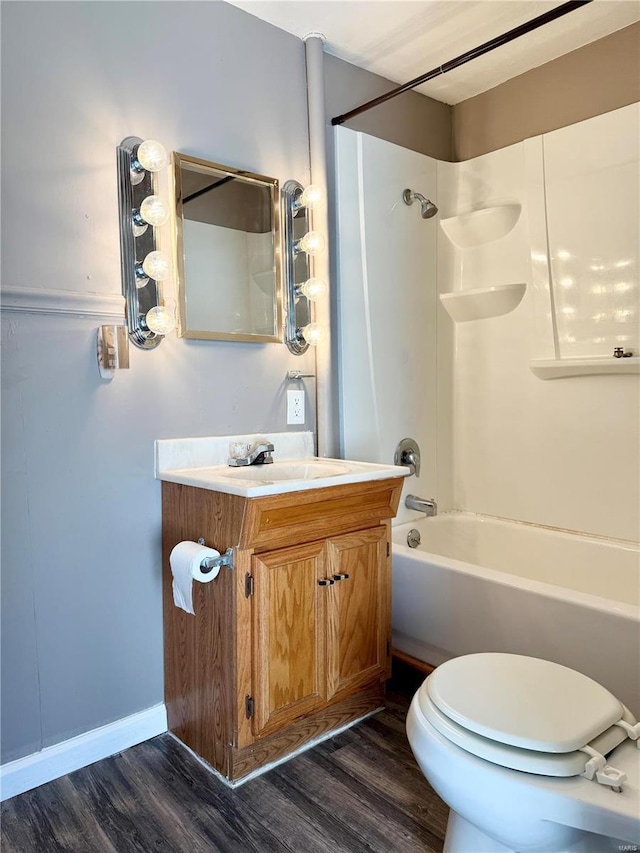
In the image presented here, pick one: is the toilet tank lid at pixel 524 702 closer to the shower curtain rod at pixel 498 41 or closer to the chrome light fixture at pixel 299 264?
the chrome light fixture at pixel 299 264

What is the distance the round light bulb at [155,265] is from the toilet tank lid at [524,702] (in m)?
1.39

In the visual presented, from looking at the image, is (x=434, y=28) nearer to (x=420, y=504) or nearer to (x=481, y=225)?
(x=481, y=225)

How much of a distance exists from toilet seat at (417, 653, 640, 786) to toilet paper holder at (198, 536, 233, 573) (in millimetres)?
633

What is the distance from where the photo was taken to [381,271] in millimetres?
2559

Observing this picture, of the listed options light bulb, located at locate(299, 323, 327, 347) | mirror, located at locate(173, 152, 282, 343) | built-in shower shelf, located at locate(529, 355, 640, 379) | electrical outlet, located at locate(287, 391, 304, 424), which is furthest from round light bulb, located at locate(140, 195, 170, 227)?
built-in shower shelf, located at locate(529, 355, 640, 379)

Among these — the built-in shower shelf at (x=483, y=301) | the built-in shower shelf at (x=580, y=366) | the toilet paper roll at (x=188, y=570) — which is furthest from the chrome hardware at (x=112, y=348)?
the built-in shower shelf at (x=580, y=366)

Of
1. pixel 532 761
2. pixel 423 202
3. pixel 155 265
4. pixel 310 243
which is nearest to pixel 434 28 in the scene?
pixel 423 202

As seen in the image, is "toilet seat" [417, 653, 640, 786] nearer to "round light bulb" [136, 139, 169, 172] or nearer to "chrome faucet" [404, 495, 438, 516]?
"chrome faucet" [404, 495, 438, 516]

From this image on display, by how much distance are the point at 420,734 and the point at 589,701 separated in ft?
1.16

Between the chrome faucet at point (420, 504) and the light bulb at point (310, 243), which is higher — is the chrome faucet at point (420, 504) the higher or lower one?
the lower one

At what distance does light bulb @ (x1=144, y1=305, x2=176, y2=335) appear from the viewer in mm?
1811

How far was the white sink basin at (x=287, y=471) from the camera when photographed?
1998 millimetres

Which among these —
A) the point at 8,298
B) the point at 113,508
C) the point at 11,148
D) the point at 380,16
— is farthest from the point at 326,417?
the point at 380,16

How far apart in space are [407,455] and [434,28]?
1.74 metres
